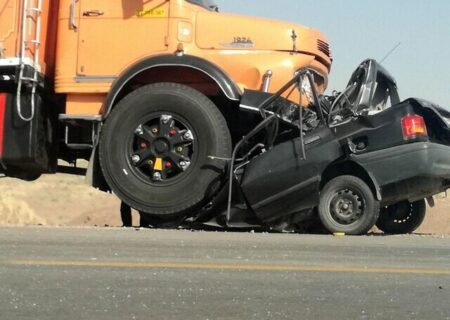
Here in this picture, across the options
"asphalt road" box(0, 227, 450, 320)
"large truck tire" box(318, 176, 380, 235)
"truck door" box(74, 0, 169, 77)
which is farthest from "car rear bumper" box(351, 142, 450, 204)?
"truck door" box(74, 0, 169, 77)

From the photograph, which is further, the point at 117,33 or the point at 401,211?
the point at 401,211

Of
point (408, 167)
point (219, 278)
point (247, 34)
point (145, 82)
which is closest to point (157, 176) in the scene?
point (145, 82)

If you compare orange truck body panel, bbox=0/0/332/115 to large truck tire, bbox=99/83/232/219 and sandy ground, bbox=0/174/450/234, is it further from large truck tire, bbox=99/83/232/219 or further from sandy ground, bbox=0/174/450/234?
sandy ground, bbox=0/174/450/234

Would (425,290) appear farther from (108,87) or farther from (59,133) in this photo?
(59,133)

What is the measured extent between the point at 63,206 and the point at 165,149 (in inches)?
742

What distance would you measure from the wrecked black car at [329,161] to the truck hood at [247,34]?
0.48 m

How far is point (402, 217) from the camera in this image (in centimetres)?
987

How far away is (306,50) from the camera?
8.98 metres

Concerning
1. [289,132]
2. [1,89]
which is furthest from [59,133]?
[289,132]

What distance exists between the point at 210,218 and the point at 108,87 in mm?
1950

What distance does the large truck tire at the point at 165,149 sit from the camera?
862 centimetres

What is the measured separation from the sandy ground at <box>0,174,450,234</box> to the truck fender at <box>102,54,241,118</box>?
8579 mm

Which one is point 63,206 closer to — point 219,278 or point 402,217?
point 402,217

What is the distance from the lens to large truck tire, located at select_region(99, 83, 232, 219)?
8625 millimetres
